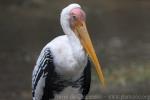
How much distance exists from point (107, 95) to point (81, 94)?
2621mm

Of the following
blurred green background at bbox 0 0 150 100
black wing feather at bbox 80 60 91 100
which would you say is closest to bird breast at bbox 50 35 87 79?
black wing feather at bbox 80 60 91 100

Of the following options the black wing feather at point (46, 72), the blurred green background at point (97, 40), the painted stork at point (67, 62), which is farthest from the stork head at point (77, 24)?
the blurred green background at point (97, 40)

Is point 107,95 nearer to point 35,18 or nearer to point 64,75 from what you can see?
point 64,75

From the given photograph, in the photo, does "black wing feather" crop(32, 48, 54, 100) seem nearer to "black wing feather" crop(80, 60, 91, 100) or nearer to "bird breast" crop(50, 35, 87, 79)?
"bird breast" crop(50, 35, 87, 79)

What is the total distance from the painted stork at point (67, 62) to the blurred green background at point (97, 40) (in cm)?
258

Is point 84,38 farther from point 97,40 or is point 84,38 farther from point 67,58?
point 97,40

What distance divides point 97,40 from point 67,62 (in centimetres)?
626

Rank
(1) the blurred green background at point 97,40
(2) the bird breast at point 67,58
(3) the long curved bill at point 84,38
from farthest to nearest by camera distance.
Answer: (1) the blurred green background at point 97,40 → (3) the long curved bill at point 84,38 → (2) the bird breast at point 67,58

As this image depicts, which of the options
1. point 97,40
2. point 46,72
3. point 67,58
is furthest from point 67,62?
point 97,40

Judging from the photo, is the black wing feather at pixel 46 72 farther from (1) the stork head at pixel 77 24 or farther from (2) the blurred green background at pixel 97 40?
(2) the blurred green background at pixel 97 40

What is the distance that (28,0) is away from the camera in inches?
599

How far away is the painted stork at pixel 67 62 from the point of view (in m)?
5.30

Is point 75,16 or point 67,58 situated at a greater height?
point 75,16

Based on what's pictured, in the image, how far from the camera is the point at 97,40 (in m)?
11.5
